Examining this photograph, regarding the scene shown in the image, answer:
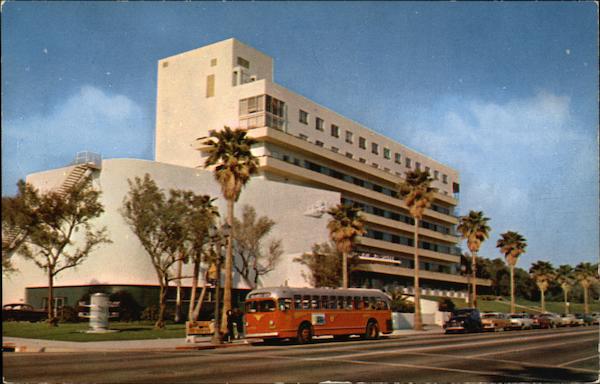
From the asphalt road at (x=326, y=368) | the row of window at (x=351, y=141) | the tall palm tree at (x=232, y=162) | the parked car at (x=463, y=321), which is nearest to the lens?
the asphalt road at (x=326, y=368)

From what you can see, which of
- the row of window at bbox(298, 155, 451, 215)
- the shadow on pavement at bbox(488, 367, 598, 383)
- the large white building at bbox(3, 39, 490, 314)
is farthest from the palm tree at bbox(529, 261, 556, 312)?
the shadow on pavement at bbox(488, 367, 598, 383)

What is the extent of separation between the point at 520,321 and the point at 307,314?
29.6 m

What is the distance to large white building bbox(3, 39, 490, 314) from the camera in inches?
2055

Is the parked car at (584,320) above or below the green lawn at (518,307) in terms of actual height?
above

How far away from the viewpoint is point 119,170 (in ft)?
172

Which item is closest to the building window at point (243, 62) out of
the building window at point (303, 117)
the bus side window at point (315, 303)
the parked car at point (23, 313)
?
the building window at point (303, 117)

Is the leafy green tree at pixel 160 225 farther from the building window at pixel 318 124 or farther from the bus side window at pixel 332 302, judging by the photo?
the building window at pixel 318 124

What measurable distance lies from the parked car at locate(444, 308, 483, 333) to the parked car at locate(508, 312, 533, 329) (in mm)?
7782

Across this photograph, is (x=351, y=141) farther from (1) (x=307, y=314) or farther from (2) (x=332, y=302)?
(1) (x=307, y=314)

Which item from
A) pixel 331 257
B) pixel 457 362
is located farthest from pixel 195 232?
pixel 457 362

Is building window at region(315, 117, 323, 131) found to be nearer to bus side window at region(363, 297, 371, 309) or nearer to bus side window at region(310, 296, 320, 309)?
bus side window at region(363, 297, 371, 309)

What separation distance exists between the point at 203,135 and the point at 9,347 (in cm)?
5436

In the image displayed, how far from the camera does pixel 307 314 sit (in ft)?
104

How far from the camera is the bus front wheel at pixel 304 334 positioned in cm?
3098
